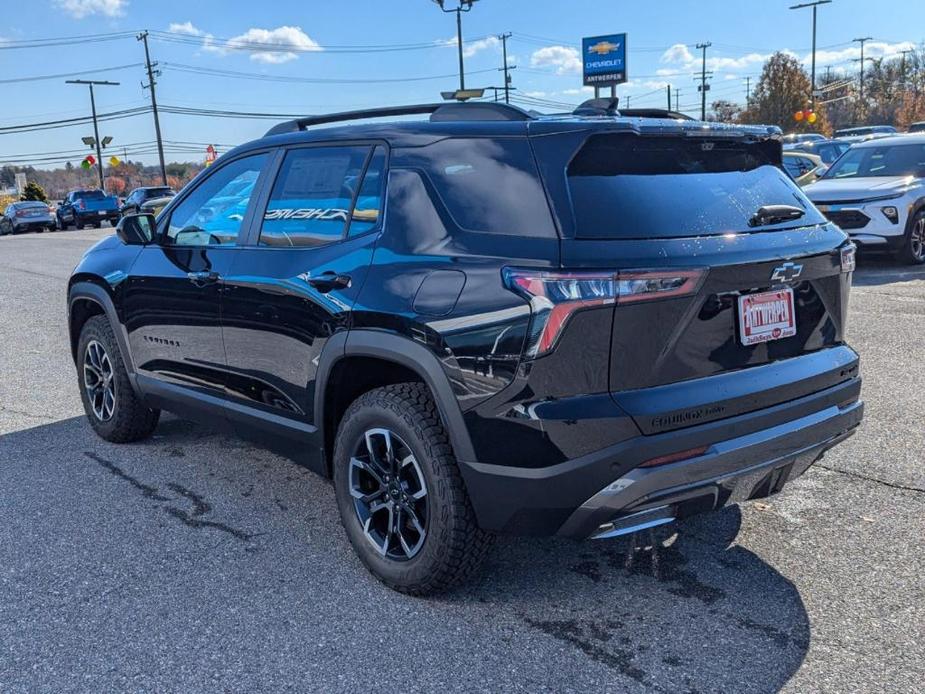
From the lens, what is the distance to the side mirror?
4.76m

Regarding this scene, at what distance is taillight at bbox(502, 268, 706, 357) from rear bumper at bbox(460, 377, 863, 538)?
42 cm

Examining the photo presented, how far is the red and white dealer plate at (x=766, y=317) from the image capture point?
2.99 m

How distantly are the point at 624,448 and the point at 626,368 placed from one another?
9.9 inches

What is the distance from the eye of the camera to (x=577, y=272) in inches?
108

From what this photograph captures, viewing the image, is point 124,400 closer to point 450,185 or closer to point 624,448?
point 450,185

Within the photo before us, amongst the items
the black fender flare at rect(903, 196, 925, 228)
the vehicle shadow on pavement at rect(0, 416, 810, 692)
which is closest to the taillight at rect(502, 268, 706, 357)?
the vehicle shadow on pavement at rect(0, 416, 810, 692)

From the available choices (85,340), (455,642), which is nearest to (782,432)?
(455,642)

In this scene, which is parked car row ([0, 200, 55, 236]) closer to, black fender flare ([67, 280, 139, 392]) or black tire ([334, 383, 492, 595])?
black fender flare ([67, 280, 139, 392])

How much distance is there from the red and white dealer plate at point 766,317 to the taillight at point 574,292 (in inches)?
14.2

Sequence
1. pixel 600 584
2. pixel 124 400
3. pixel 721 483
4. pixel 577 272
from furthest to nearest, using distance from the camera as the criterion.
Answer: pixel 124 400, pixel 600 584, pixel 721 483, pixel 577 272

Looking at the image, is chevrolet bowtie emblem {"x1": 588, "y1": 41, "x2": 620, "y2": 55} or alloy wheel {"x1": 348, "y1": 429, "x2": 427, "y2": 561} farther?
chevrolet bowtie emblem {"x1": 588, "y1": 41, "x2": 620, "y2": 55}

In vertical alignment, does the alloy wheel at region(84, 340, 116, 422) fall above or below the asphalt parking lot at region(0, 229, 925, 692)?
above

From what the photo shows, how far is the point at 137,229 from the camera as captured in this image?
4.75 meters

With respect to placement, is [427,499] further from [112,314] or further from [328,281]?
[112,314]
